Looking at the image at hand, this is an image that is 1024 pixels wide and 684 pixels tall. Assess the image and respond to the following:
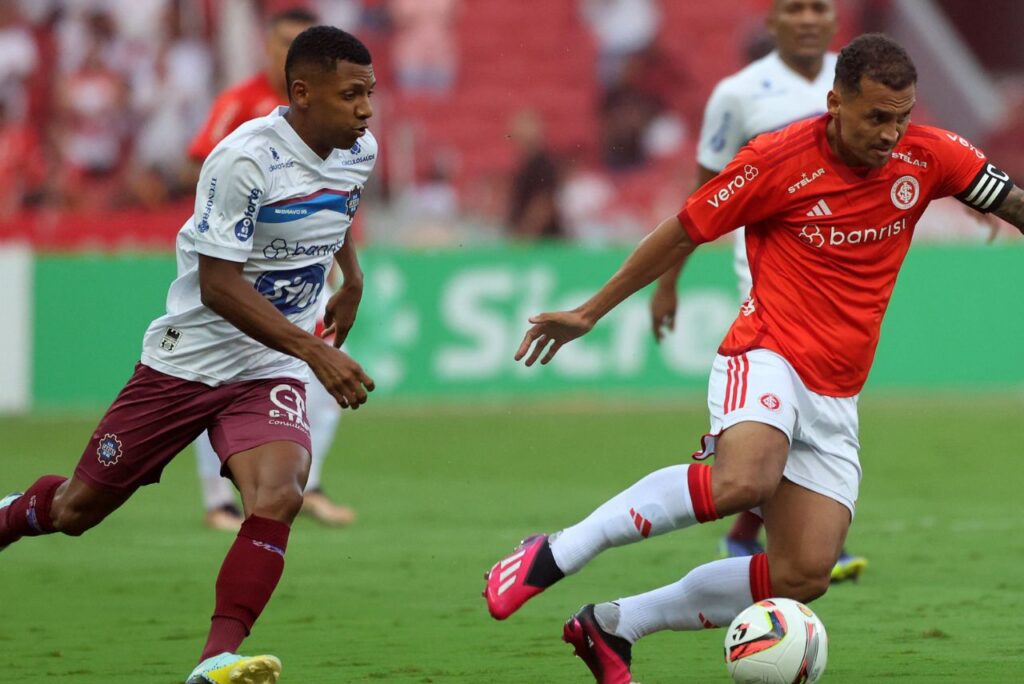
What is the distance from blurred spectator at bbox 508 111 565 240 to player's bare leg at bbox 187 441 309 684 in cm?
1268

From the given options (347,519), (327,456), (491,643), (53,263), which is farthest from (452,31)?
(491,643)

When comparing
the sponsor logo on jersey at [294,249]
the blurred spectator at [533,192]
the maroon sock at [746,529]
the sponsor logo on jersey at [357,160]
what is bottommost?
the blurred spectator at [533,192]

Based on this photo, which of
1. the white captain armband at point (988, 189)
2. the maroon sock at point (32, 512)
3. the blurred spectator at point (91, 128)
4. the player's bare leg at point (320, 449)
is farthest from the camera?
the blurred spectator at point (91, 128)

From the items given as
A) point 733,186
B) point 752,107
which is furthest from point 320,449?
point 733,186

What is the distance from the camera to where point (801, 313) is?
5812 mm

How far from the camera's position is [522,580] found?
552 cm

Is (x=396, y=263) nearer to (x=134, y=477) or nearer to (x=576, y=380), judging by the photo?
(x=576, y=380)

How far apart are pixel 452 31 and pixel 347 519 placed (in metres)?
12.2

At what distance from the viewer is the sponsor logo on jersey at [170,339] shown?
20.8 feet

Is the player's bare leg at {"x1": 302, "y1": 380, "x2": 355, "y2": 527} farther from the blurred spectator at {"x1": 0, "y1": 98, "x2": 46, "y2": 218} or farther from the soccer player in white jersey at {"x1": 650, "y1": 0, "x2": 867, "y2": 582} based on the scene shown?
the blurred spectator at {"x1": 0, "y1": 98, "x2": 46, "y2": 218}

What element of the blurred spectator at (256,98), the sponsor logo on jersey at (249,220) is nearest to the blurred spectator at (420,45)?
the blurred spectator at (256,98)

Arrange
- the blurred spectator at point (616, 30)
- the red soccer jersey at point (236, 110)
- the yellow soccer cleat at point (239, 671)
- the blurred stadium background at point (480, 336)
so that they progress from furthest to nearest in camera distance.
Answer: the blurred spectator at point (616, 30)
the red soccer jersey at point (236, 110)
the blurred stadium background at point (480, 336)
the yellow soccer cleat at point (239, 671)

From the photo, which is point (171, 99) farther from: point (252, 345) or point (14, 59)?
point (252, 345)

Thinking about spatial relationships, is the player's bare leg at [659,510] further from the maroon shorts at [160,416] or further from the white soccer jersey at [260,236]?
the white soccer jersey at [260,236]
